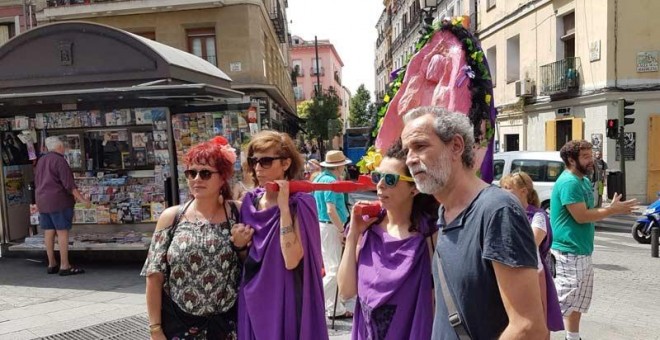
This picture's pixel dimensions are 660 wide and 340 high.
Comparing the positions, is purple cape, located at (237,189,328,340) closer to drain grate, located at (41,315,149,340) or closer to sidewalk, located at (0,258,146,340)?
drain grate, located at (41,315,149,340)

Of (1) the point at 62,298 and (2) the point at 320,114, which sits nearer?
(1) the point at 62,298

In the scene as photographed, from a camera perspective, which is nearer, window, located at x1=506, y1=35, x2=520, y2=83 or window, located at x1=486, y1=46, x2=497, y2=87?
window, located at x1=506, y1=35, x2=520, y2=83

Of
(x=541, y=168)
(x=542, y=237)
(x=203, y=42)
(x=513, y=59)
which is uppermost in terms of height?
(x=203, y=42)

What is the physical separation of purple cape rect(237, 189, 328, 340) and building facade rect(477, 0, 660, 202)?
13.7 m

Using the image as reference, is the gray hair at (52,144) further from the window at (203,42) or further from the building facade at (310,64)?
the building facade at (310,64)

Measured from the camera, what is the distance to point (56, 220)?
22.7ft

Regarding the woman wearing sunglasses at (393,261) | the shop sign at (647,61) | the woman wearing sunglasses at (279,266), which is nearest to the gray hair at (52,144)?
the woman wearing sunglasses at (279,266)

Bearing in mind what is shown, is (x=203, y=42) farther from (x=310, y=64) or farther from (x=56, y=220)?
(x=310, y=64)

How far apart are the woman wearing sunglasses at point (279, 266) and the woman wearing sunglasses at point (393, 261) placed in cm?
23

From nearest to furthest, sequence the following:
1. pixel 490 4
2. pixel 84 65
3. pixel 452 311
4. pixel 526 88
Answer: pixel 452 311 → pixel 84 65 → pixel 526 88 → pixel 490 4

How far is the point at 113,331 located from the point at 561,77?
16.2 meters

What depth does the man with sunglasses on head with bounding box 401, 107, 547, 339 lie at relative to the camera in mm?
1635

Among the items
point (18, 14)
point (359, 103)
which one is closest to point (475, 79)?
point (18, 14)

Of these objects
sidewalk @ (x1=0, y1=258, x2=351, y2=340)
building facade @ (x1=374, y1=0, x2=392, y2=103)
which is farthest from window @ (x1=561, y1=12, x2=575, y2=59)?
building facade @ (x1=374, y1=0, x2=392, y2=103)
